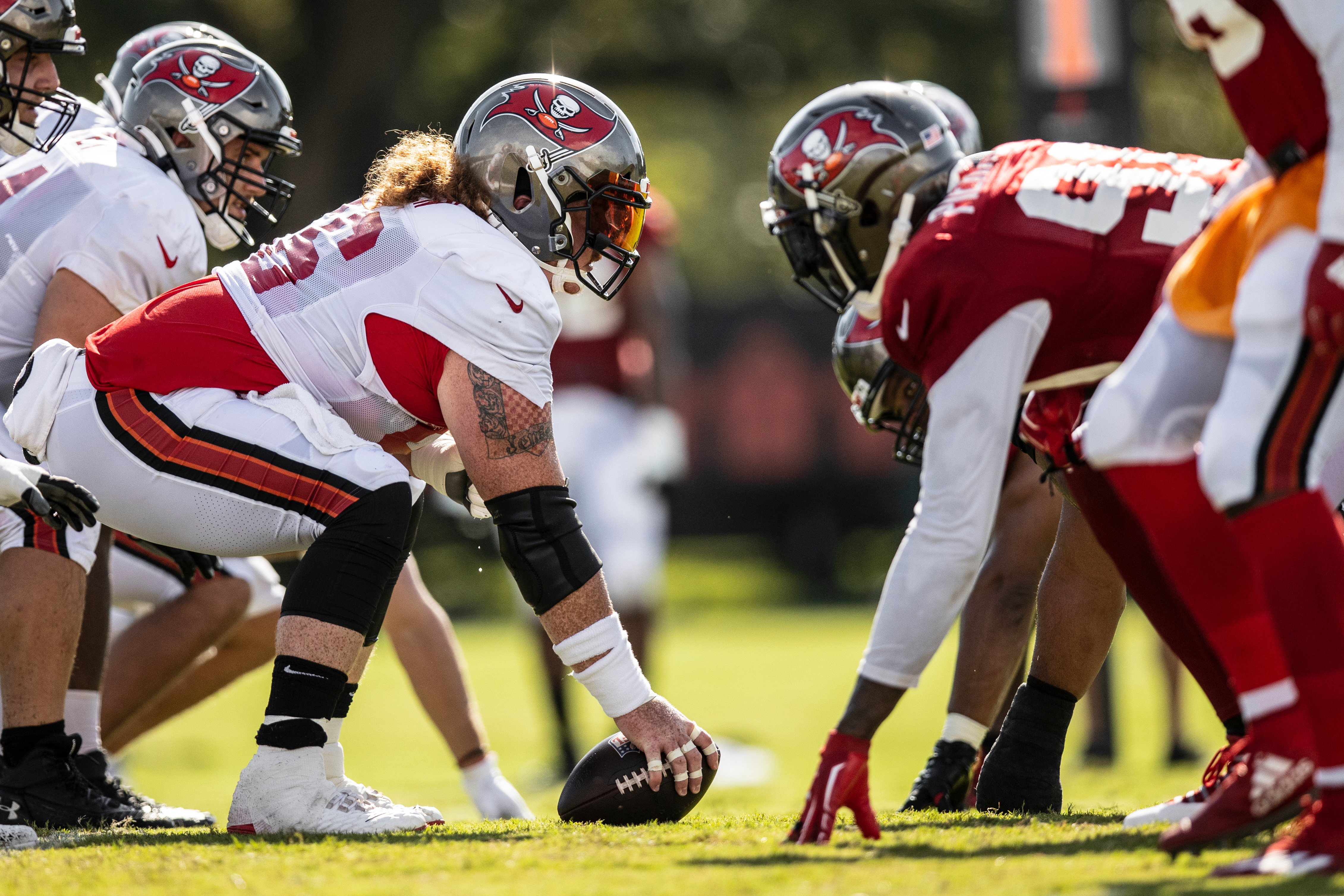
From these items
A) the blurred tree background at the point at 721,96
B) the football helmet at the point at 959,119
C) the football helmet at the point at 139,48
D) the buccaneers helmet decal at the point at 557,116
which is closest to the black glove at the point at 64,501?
the buccaneers helmet decal at the point at 557,116

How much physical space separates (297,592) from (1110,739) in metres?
5.03

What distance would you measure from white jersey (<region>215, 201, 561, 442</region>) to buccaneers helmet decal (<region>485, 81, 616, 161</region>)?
275mm

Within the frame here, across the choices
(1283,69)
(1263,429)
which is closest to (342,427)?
(1263,429)

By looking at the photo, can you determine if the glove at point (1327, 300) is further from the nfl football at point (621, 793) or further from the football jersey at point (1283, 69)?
the nfl football at point (621, 793)

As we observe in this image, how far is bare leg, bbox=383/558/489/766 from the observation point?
4.70 m

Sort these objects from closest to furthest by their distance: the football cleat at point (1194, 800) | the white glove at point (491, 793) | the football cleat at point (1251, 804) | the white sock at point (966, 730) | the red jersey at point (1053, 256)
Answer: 1. the football cleat at point (1251, 804)
2. the red jersey at point (1053, 256)
3. the football cleat at point (1194, 800)
4. the white sock at point (966, 730)
5. the white glove at point (491, 793)

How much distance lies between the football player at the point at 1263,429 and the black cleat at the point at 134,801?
8.12 feet

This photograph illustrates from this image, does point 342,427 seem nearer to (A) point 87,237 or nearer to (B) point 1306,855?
(A) point 87,237

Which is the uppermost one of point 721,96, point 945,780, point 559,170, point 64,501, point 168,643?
point 559,170

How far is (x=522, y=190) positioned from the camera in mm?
3834

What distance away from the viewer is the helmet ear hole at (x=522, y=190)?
3.82 metres

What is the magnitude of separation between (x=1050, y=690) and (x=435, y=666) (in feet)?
6.05

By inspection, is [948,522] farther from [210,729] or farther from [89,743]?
[210,729]

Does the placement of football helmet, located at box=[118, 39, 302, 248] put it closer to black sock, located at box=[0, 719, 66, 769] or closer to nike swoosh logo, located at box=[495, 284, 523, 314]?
nike swoosh logo, located at box=[495, 284, 523, 314]
